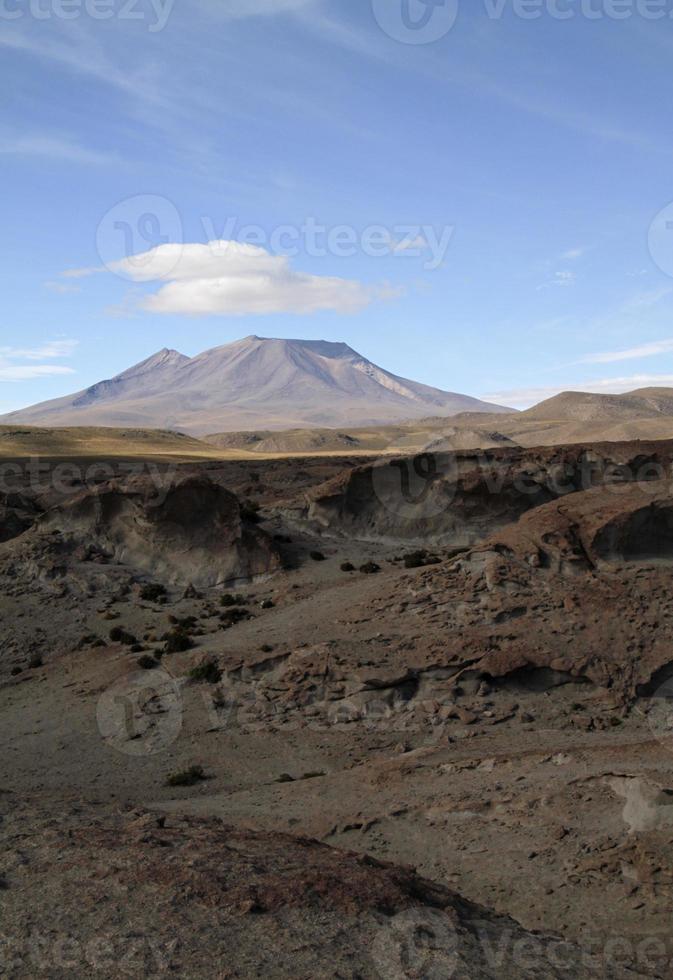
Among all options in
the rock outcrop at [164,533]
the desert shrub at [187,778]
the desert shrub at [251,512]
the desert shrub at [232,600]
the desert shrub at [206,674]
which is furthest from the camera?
the desert shrub at [251,512]

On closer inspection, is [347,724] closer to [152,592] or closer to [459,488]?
[152,592]

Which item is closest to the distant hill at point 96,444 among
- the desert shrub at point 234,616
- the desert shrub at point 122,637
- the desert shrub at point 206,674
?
the desert shrub at point 122,637

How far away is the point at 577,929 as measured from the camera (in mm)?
11297

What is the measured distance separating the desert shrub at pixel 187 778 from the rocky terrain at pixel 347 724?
0.24ft

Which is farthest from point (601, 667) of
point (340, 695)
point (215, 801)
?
point (215, 801)

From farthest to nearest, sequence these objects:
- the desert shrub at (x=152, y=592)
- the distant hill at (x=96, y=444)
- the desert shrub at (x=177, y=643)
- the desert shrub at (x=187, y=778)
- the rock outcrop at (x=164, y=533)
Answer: the distant hill at (x=96, y=444), the rock outcrop at (x=164, y=533), the desert shrub at (x=152, y=592), the desert shrub at (x=177, y=643), the desert shrub at (x=187, y=778)

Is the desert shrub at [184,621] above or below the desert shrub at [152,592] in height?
below

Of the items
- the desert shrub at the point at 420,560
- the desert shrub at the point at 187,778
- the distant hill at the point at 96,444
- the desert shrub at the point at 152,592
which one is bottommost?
the desert shrub at the point at 187,778

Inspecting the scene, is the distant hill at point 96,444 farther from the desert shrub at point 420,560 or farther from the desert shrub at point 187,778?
the desert shrub at point 187,778

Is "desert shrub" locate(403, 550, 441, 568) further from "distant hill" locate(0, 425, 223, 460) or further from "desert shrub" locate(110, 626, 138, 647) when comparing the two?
"distant hill" locate(0, 425, 223, 460)

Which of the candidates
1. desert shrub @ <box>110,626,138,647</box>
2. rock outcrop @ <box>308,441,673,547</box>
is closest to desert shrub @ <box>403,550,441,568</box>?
rock outcrop @ <box>308,441,673,547</box>

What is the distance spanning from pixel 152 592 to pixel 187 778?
14.2m

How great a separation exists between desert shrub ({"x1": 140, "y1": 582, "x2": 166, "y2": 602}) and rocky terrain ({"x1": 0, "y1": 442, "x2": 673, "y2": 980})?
0.49 feet

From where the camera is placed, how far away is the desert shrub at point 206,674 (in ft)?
77.8
